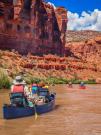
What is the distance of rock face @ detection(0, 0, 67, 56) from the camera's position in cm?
8931

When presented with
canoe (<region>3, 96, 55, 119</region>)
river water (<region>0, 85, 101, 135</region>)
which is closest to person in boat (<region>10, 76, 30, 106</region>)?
canoe (<region>3, 96, 55, 119</region>)

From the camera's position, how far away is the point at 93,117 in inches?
959

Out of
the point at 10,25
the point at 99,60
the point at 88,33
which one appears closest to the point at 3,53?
the point at 10,25

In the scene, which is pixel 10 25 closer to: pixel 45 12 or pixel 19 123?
pixel 45 12

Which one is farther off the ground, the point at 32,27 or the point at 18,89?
the point at 32,27

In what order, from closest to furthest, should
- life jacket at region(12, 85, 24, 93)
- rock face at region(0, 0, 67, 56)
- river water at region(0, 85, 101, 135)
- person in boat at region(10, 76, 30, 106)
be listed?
river water at region(0, 85, 101, 135)
person in boat at region(10, 76, 30, 106)
life jacket at region(12, 85, 24, 93)
rock face at region(0, 0, 67, 56)

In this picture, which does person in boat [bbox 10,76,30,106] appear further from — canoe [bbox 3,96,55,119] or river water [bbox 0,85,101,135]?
river water [bbox 0,85,101,135]

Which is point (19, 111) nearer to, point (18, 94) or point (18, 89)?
point (18, 94)

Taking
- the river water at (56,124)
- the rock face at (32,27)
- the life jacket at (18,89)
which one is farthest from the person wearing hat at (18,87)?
the rock face at (32,27)

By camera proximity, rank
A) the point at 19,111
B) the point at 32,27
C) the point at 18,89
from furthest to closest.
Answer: the point at 32,27, the point at 18,89, the point at 19,111

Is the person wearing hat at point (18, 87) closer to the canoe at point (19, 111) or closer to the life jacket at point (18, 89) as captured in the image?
the life jacket at point (18, 89)

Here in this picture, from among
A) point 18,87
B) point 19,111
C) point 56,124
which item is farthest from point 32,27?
point 56,124

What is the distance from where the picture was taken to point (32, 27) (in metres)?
96.2

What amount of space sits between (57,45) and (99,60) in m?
28.5
